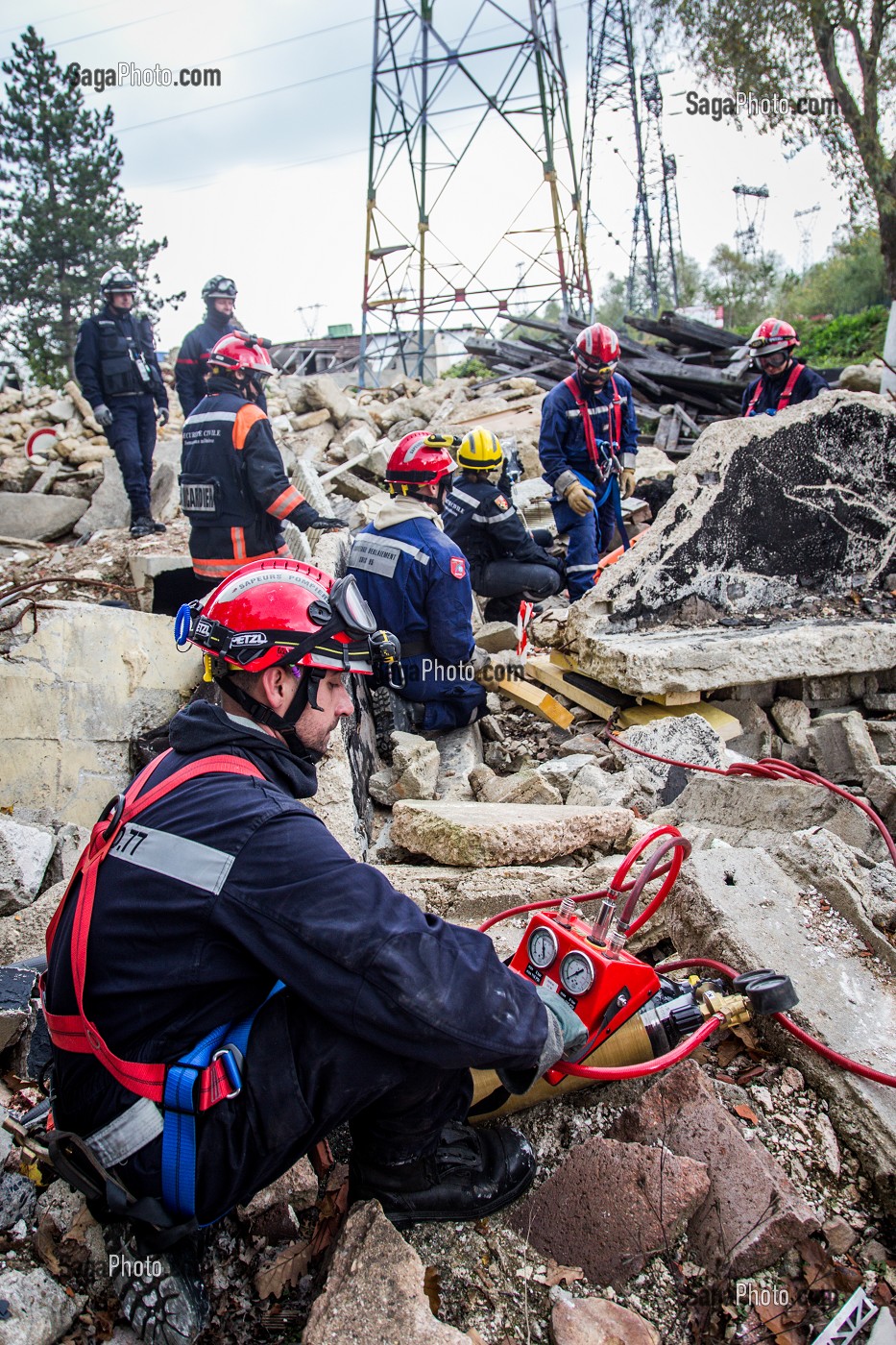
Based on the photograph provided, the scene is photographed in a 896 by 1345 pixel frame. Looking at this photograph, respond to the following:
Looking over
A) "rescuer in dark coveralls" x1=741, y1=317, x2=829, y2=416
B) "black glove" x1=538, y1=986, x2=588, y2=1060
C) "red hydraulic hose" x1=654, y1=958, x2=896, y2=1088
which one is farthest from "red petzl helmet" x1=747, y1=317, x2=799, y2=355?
"black glove" x1=538, y1=986, x2=588, y2=1060

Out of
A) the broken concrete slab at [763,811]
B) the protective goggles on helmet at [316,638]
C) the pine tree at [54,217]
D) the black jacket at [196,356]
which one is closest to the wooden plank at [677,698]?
the broken concrete slab at [763,811]

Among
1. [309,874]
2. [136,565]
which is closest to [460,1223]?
[309,874]

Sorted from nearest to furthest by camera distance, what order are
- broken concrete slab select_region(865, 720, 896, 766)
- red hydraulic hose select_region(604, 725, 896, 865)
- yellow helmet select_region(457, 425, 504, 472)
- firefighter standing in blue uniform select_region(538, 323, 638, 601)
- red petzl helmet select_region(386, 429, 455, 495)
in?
1. red hydraulic hose select_region(604, 725, 896, 865)
2. broken concrete slab select_region(865, 720, 896, 766)
3. red petzl helmet select_region(386, 429, 455, 495)
4. yellow helmet select_region(457, 425, 504, 472)
5. firefighter standing in blue uniform select_region(538, 323, 638, 601)

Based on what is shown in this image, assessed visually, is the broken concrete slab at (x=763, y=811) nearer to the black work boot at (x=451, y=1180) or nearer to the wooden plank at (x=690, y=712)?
the wooden plank at (x=690, y=712)

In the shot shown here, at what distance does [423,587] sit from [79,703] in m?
1.89

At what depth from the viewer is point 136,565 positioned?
6684 millimetres

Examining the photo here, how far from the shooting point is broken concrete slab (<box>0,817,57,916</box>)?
2984 mm

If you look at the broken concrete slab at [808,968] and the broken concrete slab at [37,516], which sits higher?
the broken concrete slab at [37,516]

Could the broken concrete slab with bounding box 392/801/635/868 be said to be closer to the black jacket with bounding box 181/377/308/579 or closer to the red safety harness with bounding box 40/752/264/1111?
the red safety harness with bounding box 40/752/264/1111

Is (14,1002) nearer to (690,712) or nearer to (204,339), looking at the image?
(690,712)

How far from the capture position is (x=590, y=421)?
723 cm

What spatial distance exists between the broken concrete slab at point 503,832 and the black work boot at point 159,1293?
153 cm

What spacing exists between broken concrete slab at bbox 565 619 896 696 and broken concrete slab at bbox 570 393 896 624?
0.84ft

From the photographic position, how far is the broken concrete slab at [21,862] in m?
2.98
